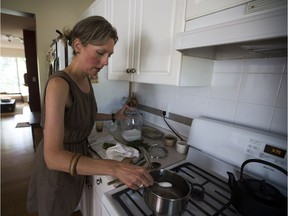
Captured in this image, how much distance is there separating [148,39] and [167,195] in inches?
32.6

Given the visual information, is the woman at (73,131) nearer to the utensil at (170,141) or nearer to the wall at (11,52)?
the utensil at (170,141)

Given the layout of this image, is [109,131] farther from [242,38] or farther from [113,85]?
[242,38]

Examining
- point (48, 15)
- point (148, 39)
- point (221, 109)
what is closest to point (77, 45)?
point (148, 39)

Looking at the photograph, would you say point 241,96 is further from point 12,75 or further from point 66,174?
point 12,75

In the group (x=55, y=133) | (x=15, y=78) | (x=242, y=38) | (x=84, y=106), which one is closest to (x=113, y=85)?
(x=84, y=106)

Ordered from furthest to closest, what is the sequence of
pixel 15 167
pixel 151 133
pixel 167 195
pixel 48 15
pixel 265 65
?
pixel 48 15, pixel 15 167, pixel 151 133, pixel 265 65, pixel 167 195

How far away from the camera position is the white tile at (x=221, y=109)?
93 cm

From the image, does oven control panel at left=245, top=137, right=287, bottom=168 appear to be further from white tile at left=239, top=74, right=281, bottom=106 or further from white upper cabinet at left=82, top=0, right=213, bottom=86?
white upper cabinet at left=82, top=0, right=213, bottom=86

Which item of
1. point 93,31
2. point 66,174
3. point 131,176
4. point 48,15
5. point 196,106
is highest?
point 48,15

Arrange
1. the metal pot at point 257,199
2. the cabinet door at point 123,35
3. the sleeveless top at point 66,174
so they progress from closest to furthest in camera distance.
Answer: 1. the metal pot at point 257,199
2. the sleeveless top at point 66,174
3. the cabinet door at point 123,35

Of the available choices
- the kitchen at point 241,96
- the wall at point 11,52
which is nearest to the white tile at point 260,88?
the kitchen at point 241,96

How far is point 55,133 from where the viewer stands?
2.06ft

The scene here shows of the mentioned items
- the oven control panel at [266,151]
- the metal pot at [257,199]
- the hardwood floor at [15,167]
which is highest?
the oven control panel at [266,151]

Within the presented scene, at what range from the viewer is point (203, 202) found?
2.26ft
